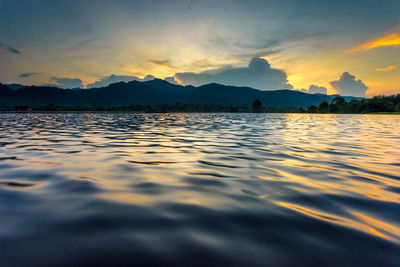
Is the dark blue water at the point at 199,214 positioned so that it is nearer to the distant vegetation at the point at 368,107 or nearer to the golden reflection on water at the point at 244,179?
the golden reflection on water at the point at 244,179

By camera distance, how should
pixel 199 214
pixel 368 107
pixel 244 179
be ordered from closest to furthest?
pixel 199 214, pixel 244 179, pixel 368 107

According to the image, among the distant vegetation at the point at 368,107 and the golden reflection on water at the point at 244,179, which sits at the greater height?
Result: the distant vegetation at the point at 368,107

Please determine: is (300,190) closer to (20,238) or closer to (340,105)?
(20,238)

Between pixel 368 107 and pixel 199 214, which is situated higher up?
pixel 368 107

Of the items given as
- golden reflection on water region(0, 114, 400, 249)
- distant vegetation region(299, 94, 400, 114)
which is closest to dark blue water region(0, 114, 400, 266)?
golden reflection on water region(0, 114, 400, 249)

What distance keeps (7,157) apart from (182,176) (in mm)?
7684

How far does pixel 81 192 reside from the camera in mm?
4605

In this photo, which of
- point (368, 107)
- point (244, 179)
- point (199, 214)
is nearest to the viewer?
point (199, 214)

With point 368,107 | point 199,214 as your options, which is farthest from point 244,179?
point 368,107

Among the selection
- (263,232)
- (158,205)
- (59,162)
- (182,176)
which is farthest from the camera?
(59,162)

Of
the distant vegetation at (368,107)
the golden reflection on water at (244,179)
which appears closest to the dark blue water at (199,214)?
the golden reflection on water at (244,179)

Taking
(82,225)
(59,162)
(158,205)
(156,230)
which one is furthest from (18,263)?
(59,162)

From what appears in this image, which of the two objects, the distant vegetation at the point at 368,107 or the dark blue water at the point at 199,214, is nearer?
the dark blue water at the point at 199,214

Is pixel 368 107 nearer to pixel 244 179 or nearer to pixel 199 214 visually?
pixel 244 179
